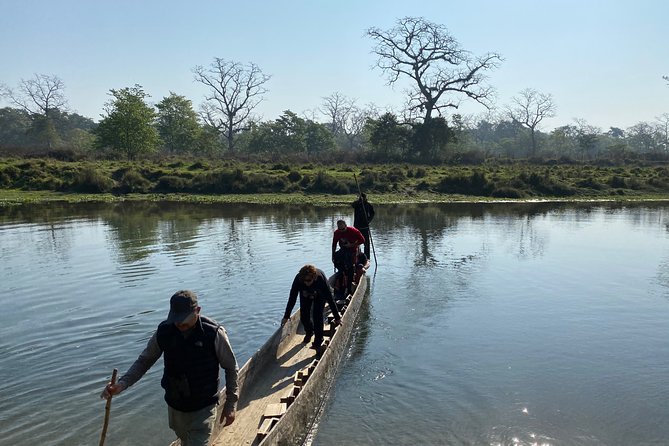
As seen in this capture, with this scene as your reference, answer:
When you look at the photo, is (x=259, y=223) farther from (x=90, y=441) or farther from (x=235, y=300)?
(x=90, y=441)

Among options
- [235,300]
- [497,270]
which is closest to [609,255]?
[497,270]

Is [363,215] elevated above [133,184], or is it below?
below

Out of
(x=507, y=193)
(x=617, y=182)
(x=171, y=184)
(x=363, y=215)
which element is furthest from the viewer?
(x=617, y=182)

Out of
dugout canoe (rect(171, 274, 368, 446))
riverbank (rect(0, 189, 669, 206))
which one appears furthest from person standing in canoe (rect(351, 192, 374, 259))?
riverbank (rect(0, 189, 669, 206))

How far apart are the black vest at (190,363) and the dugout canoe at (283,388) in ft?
2.09

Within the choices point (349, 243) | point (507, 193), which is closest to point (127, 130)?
point (507, 193)

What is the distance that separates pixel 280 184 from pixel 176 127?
32.4 m

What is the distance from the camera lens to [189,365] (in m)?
4.98

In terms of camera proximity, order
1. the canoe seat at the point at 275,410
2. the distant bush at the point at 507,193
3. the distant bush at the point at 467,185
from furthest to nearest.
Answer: the distant bush at the point at 467,185 < the distant bush at the point at 507,193 < the canoe seat at the point at 275,410

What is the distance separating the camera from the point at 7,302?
13523 millimetres

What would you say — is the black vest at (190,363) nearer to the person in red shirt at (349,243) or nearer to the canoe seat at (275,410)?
the canoe seat at (275,410)

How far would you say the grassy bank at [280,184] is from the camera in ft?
134

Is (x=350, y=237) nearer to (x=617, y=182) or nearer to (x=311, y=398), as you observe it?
(x=311, y=398)

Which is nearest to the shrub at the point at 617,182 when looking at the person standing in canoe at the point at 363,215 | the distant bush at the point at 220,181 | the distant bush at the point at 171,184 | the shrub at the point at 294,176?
the shrub at the point at 294,176
